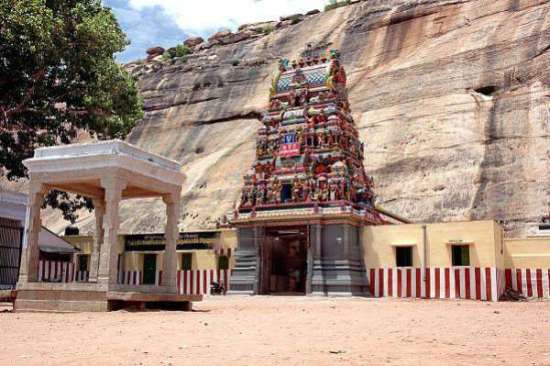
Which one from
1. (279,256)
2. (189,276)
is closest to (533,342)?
(279,256)

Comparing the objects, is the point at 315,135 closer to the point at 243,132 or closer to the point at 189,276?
the point at 189,276

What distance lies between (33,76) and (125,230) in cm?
2570

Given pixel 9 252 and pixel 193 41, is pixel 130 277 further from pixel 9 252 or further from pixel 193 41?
pixel 193 41

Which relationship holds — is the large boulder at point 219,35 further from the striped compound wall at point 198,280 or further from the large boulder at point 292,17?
the striped compound wall at point 198,280

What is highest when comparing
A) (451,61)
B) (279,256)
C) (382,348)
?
(451,61)

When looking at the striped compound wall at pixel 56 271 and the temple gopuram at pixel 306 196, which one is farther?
the striped compound wall at pixel 56 271

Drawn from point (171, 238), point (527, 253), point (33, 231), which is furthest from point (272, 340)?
point (527, 253)

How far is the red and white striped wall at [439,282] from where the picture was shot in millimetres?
25875

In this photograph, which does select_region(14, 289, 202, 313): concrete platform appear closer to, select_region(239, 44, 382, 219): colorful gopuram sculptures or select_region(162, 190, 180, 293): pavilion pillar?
select_region(162, 190, 180, 293): pavilion pillar

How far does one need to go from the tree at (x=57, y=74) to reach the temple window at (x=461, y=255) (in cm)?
1569

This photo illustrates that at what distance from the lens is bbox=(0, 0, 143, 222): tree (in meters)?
22.5

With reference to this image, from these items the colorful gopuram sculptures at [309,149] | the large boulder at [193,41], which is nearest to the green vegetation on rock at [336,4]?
the large boulder at [193,41]

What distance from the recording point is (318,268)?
28.1 metres

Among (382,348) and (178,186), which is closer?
(382,348)
